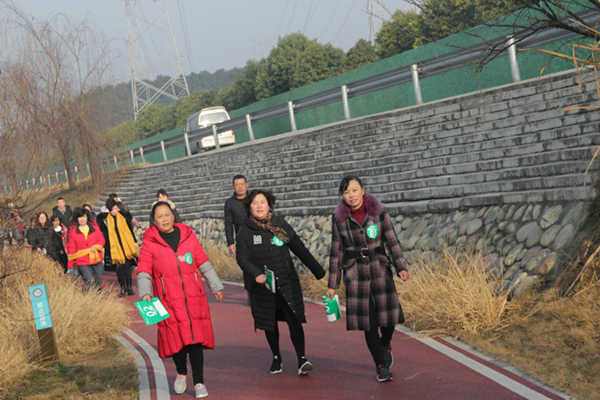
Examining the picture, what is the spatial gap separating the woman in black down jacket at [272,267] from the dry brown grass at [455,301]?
71.1 inches

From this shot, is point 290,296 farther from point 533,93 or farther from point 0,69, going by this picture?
point 533,93

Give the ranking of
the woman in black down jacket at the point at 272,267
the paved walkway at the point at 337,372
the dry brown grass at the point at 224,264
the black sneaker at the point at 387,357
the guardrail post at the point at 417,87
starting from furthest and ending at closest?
the guardrail post at the point at 417,87 < the dry brown grass at the point at 224,264 < the woman in black down jacket at the point at 272,267 < the black sneaker at the point at 387,357 < the paved walkway at the point at 337,372

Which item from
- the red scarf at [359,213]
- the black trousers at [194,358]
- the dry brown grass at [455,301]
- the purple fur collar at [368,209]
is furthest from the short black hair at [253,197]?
the dry brown grass at [455,301]

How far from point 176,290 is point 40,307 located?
2.86 meters

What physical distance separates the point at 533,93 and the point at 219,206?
9.87 m

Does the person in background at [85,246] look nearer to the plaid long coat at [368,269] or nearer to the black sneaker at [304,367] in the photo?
the black sneaker at [304,367]

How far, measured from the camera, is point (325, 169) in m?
14.5

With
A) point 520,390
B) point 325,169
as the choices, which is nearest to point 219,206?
point 325,169

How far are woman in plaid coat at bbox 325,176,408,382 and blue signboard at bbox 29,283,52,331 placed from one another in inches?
158

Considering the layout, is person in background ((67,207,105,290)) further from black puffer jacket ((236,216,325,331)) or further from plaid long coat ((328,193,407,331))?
plaid long coat ((328,193,407,331))

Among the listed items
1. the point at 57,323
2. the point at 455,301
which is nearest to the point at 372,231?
the point at 455,301

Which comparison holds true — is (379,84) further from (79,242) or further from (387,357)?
(387,357)

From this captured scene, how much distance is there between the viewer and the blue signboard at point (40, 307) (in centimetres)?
755

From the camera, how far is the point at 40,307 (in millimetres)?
7590
